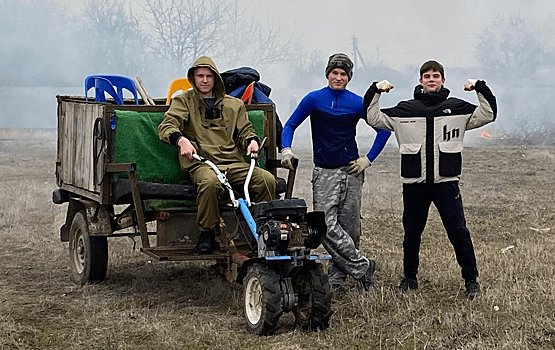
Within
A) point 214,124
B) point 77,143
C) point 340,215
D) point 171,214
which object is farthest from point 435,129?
point 77,143

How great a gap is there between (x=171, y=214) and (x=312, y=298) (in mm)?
1871

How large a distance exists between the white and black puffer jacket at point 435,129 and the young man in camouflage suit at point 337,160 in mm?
387

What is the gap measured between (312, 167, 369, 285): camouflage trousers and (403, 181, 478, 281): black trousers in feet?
1.53

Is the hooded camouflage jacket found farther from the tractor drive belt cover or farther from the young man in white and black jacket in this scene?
the tractor drive belt cover

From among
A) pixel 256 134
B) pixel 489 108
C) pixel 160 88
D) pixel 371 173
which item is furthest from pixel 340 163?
pixel 160 88

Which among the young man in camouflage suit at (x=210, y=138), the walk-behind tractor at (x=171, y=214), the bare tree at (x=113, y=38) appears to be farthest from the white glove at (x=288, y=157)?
the bare tree at (x=113, y=38)

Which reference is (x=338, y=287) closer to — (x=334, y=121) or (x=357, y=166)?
(x=357, y=166)

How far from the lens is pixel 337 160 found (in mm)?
7105

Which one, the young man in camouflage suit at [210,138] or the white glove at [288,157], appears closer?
the young man in camouflage suit at [210,138]

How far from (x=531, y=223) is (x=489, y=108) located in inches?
188

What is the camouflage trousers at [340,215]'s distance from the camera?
7.07 metres

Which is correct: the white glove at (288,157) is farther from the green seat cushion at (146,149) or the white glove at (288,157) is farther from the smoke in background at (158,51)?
the smoke in background at (158,51)

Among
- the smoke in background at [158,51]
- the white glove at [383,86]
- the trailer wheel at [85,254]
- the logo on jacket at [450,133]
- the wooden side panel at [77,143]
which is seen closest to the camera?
the white glove at [383,86]

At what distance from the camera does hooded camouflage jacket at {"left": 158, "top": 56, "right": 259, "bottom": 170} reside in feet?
22.7
